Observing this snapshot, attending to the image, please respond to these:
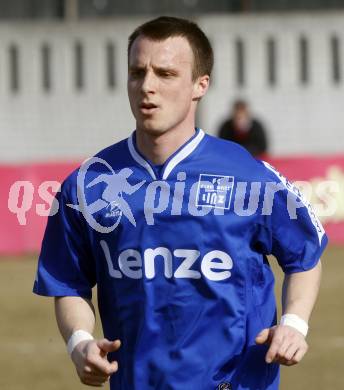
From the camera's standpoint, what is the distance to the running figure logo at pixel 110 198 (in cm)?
423

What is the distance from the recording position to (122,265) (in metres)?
4.20

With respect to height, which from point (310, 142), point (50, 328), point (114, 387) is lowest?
point (310, 142)

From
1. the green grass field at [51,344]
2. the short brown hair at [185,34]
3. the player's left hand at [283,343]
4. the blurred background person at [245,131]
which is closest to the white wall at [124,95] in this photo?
the blurred background person at [245,131]

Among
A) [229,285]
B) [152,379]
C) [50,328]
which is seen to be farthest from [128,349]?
[50,328]

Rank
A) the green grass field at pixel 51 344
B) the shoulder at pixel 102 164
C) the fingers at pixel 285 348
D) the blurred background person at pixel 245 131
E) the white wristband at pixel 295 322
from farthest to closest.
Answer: the blurred background person at pixel 245 131 → the green grass field at pixel 51 344 → the shoulder at pixel 102 164 → the white wristband at pixel 295 322 → the fingers at pixel 285 348

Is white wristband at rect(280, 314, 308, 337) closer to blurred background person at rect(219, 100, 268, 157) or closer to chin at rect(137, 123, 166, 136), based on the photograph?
chin at rect(137, 123, 166, 136)

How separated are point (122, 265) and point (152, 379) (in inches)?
14.6

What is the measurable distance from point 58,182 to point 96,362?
36.4 ft

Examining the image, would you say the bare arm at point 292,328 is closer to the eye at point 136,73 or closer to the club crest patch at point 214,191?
the club crest patch at point 214,191

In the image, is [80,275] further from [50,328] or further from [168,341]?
[50,328]

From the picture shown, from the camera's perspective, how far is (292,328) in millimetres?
4082

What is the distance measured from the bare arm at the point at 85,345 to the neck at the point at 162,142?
1.75 ft

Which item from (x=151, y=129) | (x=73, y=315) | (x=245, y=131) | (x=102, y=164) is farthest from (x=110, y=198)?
(x=245, y=131)

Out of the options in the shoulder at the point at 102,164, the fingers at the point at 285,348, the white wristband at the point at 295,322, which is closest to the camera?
the fingers at the point at 285,348
